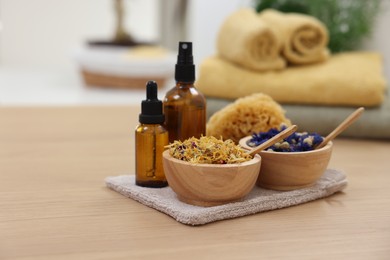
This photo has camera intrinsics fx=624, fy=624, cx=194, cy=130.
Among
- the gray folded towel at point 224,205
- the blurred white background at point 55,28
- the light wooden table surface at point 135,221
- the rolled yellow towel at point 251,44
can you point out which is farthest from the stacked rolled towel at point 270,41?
the blurred white background at point 55,28

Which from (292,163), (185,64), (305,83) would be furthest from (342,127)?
(305,83)

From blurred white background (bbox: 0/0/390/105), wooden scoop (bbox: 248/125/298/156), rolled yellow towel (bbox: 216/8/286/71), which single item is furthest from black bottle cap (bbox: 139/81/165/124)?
blurred white background (bbox: 0/0/390/105)

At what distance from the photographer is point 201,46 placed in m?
1.44

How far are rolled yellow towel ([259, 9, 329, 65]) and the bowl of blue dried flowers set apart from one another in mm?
406

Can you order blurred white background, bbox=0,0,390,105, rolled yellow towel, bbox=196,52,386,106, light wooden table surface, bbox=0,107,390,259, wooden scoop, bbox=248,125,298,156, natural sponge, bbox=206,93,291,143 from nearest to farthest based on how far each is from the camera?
1. light wooden table surface, bbox=0,107,390,259
2. wooden scoop, bbox=248,125,298,156
3. natural sponge, bbox=206,93,291,143
4. rolled yellow towel, bbox=196,52,386,106
5. blurred white background, bbox=0,0,390,105

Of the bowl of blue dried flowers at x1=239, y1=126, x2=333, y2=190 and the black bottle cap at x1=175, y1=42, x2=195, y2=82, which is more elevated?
the black bottle cap at x1=175, y1=42, x2=195, y2=82

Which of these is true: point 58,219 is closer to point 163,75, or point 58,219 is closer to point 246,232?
point 246,232

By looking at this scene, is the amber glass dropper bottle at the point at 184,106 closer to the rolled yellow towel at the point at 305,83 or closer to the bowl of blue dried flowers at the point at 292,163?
the bowl of blue dried flowers at the point at 292,163

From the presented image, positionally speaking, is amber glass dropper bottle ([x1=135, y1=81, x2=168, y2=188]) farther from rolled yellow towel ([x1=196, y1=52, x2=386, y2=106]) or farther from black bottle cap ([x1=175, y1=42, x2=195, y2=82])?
rolled yellow towel ([x1=196, y1=52, x2=386, y2=106])

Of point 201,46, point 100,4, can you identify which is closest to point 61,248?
point 201,46

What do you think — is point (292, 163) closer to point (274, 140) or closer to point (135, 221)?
point (274, 140)

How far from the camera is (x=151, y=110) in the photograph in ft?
2.12

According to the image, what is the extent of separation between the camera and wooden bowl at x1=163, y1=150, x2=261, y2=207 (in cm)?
57

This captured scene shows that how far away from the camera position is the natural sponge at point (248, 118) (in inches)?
29.5
